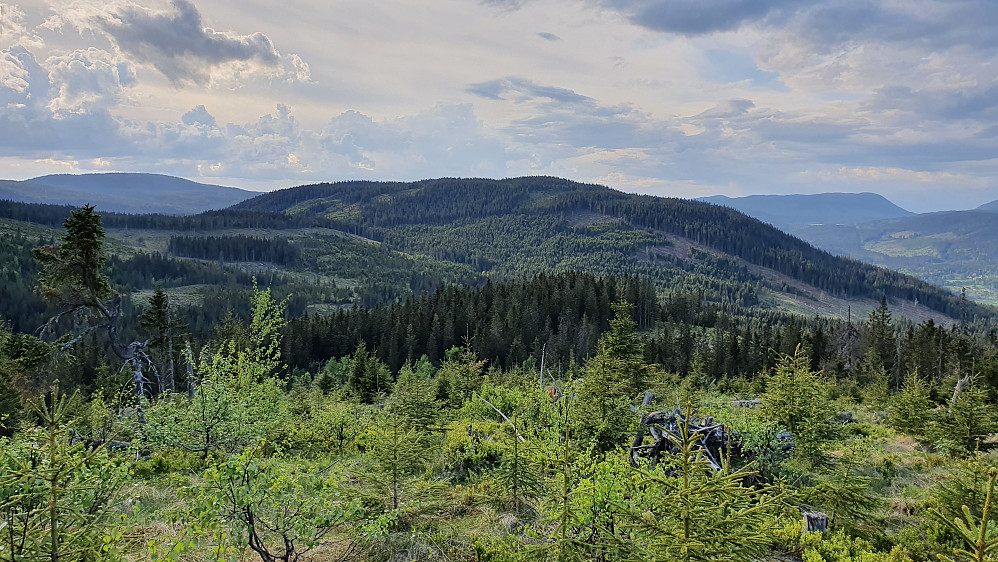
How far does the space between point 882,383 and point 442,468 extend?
127ft

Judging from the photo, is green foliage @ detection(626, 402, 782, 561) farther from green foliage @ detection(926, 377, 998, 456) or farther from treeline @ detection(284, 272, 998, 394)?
treeline @ detection(284, 272, 998, 394)

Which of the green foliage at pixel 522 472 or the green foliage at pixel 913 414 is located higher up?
the green foliage at pixel 522 472

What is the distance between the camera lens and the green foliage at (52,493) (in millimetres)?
5164

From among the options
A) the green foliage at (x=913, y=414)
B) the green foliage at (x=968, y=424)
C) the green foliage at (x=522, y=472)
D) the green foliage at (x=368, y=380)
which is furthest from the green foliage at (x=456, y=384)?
the green foliage at (x=913, y=414)

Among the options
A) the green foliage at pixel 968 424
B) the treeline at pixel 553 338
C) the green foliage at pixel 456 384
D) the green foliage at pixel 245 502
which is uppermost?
the green foliage at pixel 245 502

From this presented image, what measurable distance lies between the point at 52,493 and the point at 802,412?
1784 centimetres

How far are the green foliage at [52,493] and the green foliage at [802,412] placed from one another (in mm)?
16083

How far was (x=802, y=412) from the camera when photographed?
1505cm

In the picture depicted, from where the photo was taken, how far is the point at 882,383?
37406 mm

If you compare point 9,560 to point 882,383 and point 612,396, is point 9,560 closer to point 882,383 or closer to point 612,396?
point 612,396

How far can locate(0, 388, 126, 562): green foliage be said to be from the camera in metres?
5.16

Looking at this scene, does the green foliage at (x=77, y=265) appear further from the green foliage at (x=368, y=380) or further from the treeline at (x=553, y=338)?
the treeline at (x=553, y=338)

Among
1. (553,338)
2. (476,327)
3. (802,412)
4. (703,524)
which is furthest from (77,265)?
(553,338)

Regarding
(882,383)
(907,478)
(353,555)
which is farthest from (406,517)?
(882,383)
